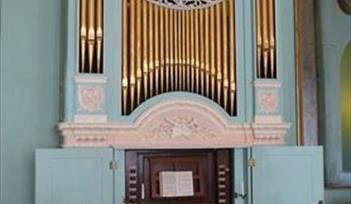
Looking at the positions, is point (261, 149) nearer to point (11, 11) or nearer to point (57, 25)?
point (57, 25)

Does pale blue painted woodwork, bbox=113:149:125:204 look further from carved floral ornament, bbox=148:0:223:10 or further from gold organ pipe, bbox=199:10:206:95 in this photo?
carved floral ornament, bbox=148:0:223:10

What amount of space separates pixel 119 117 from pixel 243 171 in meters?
1.17

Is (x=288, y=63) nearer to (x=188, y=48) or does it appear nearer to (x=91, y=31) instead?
(x=188, y=48)

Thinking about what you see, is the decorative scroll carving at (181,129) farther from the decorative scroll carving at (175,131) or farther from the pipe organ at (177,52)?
the pipe organ at (177,52)

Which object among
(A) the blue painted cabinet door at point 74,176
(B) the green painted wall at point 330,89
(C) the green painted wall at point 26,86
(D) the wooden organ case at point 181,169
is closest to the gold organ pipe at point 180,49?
(D) the wooden organ case at point 181,169

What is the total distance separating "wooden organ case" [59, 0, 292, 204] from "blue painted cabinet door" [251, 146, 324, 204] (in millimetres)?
165

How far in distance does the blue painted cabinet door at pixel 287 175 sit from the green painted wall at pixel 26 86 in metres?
1.73

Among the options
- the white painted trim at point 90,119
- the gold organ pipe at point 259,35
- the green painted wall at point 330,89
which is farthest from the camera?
the green painted wall at point 330,89

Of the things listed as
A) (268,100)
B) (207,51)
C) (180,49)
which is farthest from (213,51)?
(268,100)

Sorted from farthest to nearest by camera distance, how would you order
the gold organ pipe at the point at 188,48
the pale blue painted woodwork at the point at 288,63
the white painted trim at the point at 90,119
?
1. the pale blue painted woodwork at the point at 288,63
2. the gold organ pipe at the point at 188,48
3. the white painted trim at the point at 90,119

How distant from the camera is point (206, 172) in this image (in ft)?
16.4

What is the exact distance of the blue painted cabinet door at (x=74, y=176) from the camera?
4.37 meters

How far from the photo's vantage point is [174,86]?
4.87 m

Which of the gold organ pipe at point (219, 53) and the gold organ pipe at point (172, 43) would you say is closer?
the gold organ pipe at point (172, 43)
